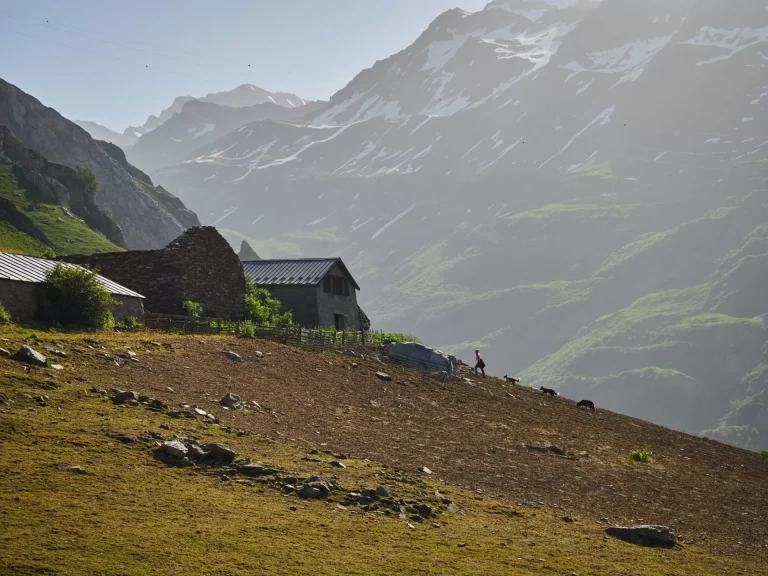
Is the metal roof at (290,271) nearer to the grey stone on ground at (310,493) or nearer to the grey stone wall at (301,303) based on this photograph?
the grey stone wall at (301,303)

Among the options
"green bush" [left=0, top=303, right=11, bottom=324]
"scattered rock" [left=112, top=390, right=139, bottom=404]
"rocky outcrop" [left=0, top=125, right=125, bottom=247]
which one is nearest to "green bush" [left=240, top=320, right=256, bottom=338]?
"green bush" [left=0, top=303, right=11, bottom=324]

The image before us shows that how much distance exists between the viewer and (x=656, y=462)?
29422 millimetres

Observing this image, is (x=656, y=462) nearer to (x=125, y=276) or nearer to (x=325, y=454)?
(x=325, y=454)

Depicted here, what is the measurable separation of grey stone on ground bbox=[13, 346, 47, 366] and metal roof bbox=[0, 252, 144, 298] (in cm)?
888

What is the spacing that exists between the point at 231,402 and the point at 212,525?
34.2ft

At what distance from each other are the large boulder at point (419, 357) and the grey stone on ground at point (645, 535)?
2496cm

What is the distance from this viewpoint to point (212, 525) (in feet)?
45.3

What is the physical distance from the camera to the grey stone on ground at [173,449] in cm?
1712

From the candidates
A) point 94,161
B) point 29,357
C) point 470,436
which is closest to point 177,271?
point 29,357

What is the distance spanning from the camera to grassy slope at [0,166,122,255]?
76.1 m

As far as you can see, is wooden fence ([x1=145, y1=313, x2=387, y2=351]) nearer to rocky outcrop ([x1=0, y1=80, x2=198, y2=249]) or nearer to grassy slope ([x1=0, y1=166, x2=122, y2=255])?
grassy slope ([x1=0, y1=166, x2=122, y2=255])

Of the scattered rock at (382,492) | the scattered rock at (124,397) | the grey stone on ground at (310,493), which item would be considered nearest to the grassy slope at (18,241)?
the scattered rock at (124,397)

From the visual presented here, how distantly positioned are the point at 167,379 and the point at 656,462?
59.2ft

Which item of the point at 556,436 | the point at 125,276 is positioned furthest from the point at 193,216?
the point at 556,436
